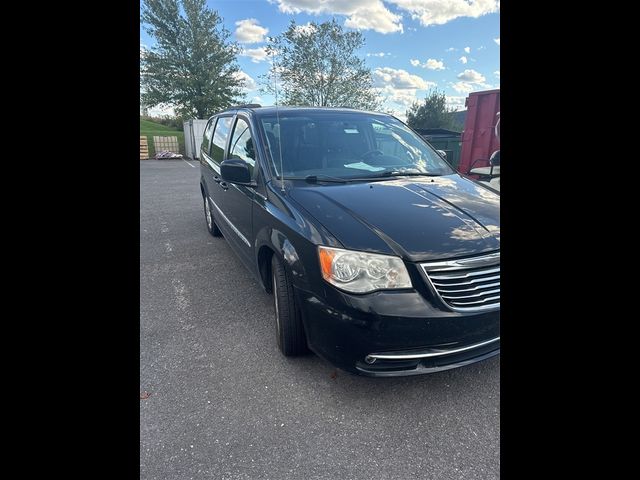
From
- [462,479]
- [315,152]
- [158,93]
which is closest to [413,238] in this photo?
[462,479]

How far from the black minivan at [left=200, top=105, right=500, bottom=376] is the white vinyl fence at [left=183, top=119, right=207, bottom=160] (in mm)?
18116

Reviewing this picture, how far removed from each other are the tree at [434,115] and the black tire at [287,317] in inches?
825

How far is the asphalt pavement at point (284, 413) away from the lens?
164cm

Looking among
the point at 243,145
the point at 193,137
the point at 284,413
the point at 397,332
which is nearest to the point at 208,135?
the point at 243,145

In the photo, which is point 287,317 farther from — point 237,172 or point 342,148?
point 342,148

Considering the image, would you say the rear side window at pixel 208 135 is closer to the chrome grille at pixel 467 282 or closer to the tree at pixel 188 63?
the chrome grille at pixel 467 282

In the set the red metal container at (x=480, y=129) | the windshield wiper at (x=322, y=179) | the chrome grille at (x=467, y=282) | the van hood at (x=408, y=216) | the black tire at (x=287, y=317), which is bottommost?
the black tire at (x=287, y=317)

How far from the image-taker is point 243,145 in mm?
3225

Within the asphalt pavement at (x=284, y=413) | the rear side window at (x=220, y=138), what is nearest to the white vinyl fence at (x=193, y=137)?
the rear side window at (x=220, y=138)

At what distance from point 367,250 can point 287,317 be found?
77cm

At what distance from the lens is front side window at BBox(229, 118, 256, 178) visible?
296 cm

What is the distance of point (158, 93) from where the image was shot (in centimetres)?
2605

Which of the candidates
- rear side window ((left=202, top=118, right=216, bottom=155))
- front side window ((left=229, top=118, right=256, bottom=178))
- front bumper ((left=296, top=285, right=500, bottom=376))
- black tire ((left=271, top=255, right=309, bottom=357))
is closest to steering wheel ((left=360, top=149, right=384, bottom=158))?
front side window ((left=229, top=118, right=256, bottom=178))

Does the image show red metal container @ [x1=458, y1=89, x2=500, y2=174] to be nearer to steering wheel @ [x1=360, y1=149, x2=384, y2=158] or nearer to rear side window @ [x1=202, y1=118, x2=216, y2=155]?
steering wheel @ [x1=360, y1=149, x2=384, y2=158]
